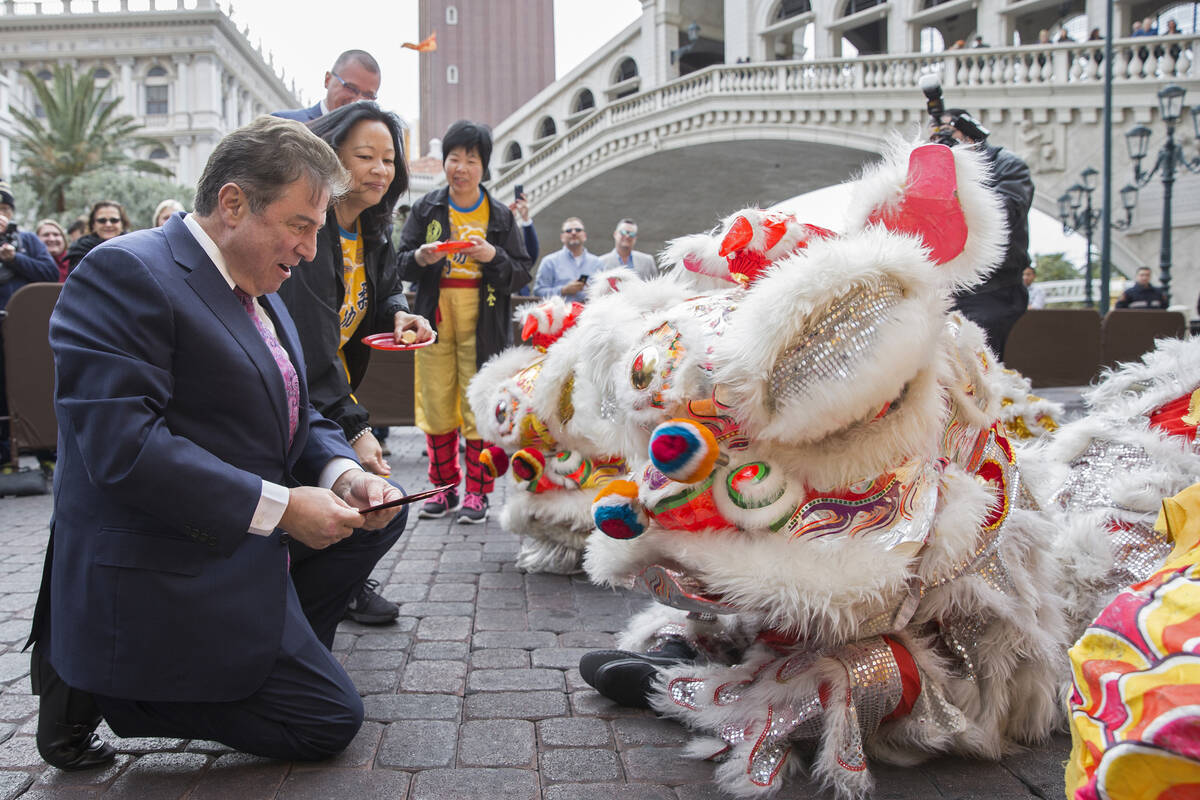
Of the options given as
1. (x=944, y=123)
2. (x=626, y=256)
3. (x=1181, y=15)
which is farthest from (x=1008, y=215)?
(x=1181, y=15)

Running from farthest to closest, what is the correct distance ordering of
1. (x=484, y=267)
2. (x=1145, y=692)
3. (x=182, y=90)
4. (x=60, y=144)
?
(x=182, y=90)
(x=60, y=144)
(x=484, y=267)
(x=1145, y=692)

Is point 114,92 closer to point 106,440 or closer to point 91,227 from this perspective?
point 91,227

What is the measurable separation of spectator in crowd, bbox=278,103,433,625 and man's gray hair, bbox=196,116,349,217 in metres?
0.78

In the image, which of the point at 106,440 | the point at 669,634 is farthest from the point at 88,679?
the point at 669,634

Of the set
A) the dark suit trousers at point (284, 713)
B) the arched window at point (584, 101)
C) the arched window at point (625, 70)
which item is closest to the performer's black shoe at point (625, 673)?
the dark suit trousers at point (284, 713)

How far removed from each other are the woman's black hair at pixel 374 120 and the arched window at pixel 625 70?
3761 centimetres

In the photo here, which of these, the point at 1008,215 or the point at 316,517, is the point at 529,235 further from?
the point at 316,517

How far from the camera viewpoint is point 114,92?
61.3m

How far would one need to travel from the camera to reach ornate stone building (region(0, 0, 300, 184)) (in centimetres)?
6047

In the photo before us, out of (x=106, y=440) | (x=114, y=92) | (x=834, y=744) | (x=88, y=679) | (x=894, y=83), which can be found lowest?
(x=834, y=744)

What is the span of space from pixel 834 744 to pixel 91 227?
6535 mm

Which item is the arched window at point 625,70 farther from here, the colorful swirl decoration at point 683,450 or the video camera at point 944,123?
the colorful swirl decoration at point 683,450

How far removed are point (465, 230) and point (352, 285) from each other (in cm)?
165

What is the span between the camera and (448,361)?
4.97 metres
